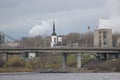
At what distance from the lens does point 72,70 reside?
195 m

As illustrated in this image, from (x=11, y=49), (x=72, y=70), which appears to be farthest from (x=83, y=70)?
(x=11, y=49)

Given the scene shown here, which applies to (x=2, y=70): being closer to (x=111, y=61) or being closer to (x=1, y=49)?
(x=1, y=49)

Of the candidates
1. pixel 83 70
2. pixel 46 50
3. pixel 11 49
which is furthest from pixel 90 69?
pixel 11 49

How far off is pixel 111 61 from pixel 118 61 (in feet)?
16.1

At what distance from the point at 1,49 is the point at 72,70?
30281 millimetres

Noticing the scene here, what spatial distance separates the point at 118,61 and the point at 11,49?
44222 mm


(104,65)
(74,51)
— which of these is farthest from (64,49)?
(104,65)

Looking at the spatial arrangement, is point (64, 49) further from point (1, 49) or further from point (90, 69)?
point (1, 49)

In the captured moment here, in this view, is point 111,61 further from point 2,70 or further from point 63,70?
point 2,70

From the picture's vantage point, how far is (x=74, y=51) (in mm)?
199125

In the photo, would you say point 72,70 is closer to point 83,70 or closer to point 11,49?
point 83,70

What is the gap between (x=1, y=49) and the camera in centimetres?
19212

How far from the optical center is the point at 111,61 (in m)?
200

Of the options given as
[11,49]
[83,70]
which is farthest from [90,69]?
[11,49]
